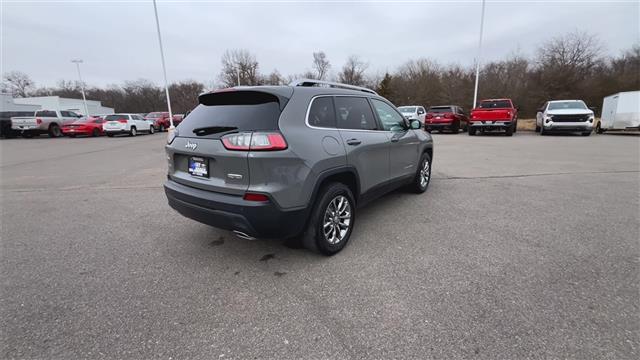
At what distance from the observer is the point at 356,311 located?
7.62ft

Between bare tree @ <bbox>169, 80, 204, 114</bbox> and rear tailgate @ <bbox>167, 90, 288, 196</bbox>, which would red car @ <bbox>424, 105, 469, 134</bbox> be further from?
bare tree @ <bbox>169, 80, 204, 114</bbox>

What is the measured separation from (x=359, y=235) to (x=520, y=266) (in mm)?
1628

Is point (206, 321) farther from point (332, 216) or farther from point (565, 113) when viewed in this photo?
point (565, 113)

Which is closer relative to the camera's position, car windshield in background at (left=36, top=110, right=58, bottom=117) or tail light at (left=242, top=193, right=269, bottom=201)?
tail light at (left=242, top=193, right=269, bottom=201)

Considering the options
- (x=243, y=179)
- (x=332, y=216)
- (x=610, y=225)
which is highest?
(x=243, y=179)

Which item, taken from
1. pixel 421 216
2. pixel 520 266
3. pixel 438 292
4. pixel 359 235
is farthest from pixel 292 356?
pixel 421 216

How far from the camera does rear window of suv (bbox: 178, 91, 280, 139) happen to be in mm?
2697

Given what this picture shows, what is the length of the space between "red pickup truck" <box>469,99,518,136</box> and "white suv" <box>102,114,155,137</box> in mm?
22210

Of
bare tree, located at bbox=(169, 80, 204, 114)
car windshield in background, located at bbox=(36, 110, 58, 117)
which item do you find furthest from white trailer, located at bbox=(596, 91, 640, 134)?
bare tree, located at bbox=(169, 80, 204, 114)

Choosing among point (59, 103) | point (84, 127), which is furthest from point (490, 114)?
point (59, 103)

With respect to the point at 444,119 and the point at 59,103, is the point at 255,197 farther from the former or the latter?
the point at 59,103

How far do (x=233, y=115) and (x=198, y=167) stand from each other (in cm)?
59

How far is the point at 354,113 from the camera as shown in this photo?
3633 mm

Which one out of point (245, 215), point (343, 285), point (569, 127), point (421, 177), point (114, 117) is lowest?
point (343, 285)
